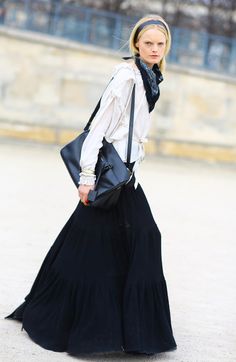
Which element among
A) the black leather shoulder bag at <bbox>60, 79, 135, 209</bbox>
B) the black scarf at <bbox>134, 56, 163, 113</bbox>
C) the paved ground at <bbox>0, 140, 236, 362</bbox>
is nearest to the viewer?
the black leather shoulder bag at <bbox>60, 79, 135, 209</bbox>

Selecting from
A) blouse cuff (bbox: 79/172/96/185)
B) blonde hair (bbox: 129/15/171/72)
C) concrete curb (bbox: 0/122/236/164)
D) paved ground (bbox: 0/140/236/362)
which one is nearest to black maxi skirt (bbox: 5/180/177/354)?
paved ground (bbox: 0/140/236/362)

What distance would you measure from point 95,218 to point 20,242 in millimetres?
3602

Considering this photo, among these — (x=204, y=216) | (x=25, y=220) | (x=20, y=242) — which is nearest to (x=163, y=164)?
(x=204, y=216)

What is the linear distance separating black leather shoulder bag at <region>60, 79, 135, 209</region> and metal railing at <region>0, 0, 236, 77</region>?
21.8 m

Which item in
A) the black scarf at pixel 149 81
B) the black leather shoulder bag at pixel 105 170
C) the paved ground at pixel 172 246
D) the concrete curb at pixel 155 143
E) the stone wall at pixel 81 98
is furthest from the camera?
the stone wall at pixel 81 98

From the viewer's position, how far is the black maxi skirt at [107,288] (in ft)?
16.0

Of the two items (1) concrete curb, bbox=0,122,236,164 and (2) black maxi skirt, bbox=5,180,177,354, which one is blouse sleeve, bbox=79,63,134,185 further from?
(1) concrete curb, bbox=0,122,236,164

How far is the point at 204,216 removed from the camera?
499 inches

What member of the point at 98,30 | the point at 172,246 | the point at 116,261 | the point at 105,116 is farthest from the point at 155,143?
the point at 105,116

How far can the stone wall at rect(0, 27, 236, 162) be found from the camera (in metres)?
26.1

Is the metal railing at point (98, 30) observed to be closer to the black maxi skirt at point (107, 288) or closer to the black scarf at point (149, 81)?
the black scarf at point (149, 81)

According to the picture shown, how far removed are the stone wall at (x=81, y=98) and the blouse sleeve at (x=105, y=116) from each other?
21.2m

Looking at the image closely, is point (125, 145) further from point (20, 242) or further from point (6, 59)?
point (6, 59)

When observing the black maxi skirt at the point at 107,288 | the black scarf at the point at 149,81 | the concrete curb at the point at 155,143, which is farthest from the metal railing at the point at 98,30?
the black maxi skirt at the point at 107,288
